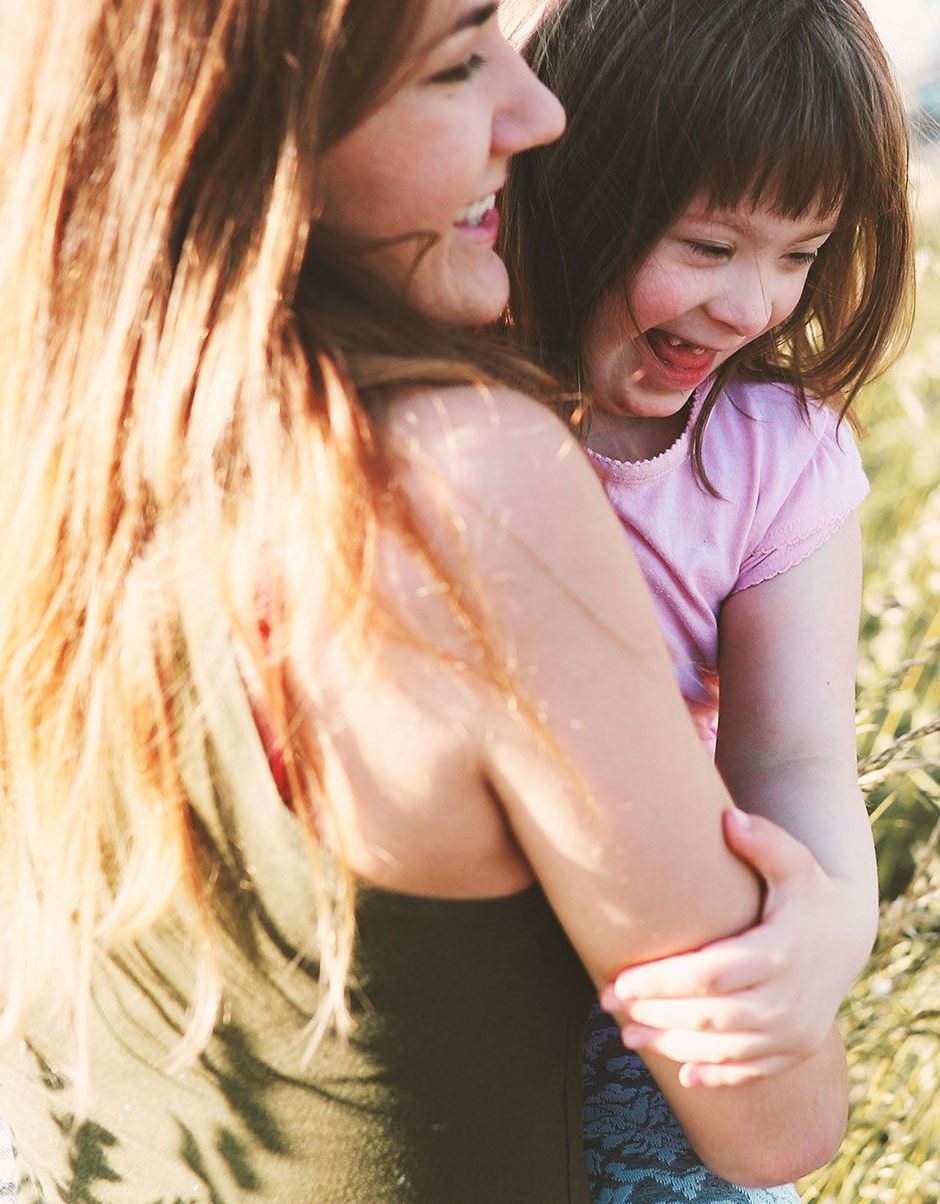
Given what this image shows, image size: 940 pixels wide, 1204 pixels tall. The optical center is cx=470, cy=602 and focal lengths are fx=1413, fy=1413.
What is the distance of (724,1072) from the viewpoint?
1.28m

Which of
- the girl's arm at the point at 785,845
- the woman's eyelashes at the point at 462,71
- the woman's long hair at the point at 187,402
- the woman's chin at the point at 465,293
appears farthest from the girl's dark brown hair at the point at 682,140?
the woman's long hair at the point at 187,402

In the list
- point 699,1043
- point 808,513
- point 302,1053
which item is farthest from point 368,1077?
point 808,513

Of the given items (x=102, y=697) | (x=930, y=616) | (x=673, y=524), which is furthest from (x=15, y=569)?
(x=930, y=616)

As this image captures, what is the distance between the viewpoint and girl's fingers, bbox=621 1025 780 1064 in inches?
49.4

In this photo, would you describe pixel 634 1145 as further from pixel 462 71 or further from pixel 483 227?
pixel 462 71

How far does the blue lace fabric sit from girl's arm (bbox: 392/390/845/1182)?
18.8 inches

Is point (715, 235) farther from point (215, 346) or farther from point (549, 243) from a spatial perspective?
Result: point (215, 346)

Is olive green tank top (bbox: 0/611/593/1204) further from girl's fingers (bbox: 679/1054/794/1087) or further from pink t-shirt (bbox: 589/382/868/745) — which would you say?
pink t-shirt (bbox: 589/382/868/745)

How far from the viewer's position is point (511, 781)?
1.13 meters

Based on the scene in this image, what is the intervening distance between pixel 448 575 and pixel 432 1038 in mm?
464

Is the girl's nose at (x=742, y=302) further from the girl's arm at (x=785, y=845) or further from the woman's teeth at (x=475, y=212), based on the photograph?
the woman's teeth at (x=475, y=212)

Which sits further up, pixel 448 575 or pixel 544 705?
pixel 448 575


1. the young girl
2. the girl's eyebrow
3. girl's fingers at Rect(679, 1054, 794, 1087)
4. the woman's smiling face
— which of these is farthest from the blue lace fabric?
the girl's eyebrow

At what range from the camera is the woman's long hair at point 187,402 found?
109 cm
